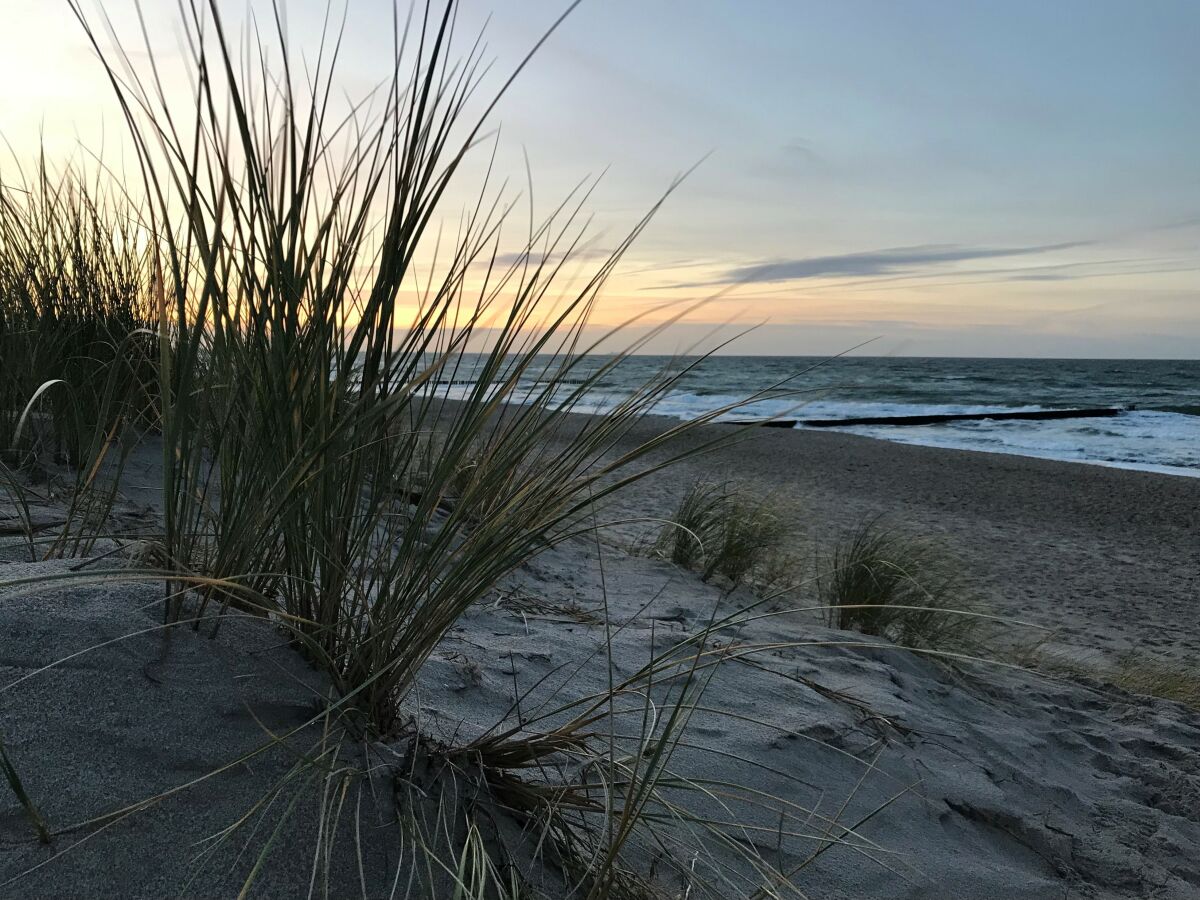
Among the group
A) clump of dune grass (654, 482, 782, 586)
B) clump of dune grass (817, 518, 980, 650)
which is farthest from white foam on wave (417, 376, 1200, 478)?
clump of dune grass (817, 518, 980, 650)

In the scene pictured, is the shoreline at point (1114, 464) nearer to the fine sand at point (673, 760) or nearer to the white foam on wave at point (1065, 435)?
the white foam on wave at point (1065, 435)

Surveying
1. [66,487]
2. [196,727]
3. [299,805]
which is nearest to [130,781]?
[196,727]

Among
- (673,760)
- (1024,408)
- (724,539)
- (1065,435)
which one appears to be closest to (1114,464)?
(1065,435)

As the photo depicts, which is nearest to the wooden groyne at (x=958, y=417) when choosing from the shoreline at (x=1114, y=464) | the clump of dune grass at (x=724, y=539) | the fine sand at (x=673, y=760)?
the shoreline at (x=1114, y=464)

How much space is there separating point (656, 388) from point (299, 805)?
2.39 feet

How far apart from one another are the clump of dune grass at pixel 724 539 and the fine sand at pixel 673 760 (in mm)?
212

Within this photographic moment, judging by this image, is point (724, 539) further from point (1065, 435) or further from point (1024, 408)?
point (1024, 408)

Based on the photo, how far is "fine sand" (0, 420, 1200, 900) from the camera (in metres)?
0.96

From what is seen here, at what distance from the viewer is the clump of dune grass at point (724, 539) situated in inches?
145

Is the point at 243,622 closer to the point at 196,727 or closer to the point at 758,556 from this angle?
the point at 196,727

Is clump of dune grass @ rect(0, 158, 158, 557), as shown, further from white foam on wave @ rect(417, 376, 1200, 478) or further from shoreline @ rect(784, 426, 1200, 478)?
shoreline @ rect(784, 426, 1200, 478)

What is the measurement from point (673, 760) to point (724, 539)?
7.98 feet

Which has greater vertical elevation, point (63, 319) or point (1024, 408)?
point (63, 319)

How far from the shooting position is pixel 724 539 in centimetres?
399
